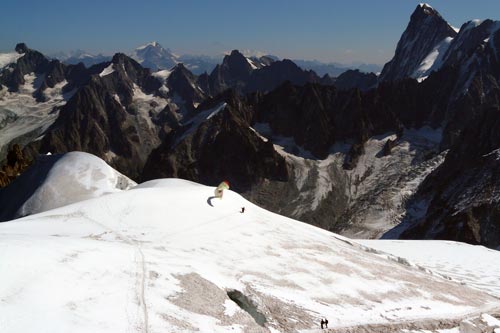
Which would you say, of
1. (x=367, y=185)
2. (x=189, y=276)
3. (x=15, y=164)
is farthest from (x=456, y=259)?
(x=367, y=185)

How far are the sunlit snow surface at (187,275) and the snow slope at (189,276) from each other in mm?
96

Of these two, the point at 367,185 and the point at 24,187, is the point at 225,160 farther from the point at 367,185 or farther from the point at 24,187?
the point at 24,187

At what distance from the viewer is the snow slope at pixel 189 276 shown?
23.0 m

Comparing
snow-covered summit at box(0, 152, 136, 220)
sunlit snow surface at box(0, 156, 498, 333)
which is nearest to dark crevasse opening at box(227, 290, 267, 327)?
sunlit snow surface at box(0, 156, 498, 333)

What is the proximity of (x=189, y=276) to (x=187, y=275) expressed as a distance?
198 mm

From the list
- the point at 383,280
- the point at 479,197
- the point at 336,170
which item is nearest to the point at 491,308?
the point at 383,280

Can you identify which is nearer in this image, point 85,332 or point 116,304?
point 85,332

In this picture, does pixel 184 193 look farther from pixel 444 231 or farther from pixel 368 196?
pixel 368 196

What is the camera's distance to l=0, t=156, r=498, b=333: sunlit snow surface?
23.0 metres

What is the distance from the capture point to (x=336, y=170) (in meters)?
188

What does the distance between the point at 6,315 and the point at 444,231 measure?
112 metres

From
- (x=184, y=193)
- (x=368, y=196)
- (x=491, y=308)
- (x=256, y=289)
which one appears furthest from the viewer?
(x=368, y=196)

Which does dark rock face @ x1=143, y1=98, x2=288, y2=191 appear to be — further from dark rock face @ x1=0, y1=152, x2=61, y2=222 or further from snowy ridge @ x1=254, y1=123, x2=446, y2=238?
dark rock face @ x1=0, y1=152, x2=61, y2=222

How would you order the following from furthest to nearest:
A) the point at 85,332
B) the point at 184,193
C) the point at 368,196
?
the point at 368,196 → the point at 184,193 → the point at 85,332
